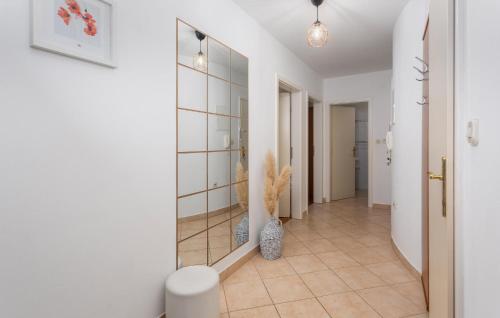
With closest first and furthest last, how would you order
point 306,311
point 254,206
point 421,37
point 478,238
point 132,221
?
point 478,238, point 132,221, point 306,311, point 421,37, point 254,206

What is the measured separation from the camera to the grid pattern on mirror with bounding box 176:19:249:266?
Result: 74.0 inches

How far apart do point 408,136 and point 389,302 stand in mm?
1483

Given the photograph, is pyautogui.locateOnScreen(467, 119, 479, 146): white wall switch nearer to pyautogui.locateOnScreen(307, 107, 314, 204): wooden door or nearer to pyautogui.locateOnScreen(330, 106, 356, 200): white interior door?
pyautogui.locateOnScreen(307, 107, 314, 204): wooden door

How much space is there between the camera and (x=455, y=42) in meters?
1.14

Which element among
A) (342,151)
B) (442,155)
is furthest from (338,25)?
(342,151)

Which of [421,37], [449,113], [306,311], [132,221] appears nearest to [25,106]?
[132,221]

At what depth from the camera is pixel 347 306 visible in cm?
189

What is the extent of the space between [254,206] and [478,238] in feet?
6.62

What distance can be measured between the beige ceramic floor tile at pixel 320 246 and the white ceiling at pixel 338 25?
255 centimetres

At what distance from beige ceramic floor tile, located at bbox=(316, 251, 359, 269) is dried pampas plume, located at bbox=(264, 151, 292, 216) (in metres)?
0.72

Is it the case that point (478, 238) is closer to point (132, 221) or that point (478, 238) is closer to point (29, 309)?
point (132, 221)

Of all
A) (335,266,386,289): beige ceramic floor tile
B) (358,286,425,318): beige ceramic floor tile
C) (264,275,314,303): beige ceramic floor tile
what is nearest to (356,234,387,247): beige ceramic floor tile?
(335,266,386,289): beige ceramic floor tile

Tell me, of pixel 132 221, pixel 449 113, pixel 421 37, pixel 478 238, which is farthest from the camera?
pixel 421 37

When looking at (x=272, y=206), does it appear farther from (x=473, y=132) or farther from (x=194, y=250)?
(x=473, y=132)
